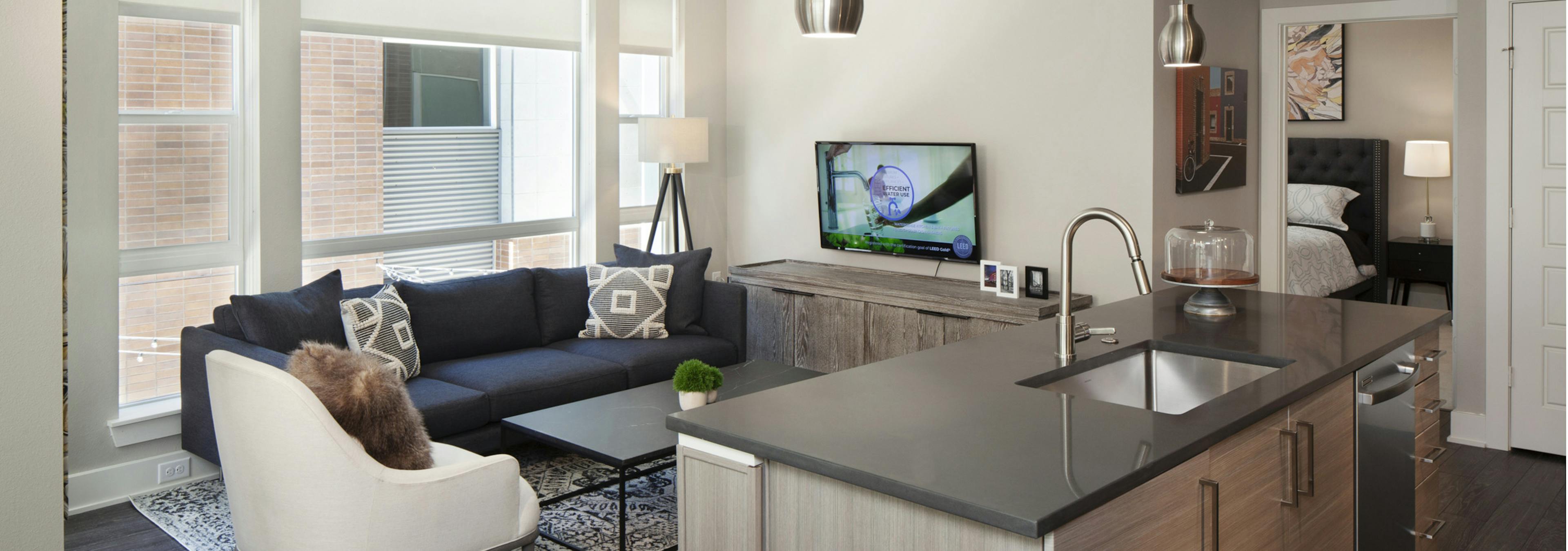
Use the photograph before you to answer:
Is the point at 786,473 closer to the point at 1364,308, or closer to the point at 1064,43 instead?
the point at 1364,308

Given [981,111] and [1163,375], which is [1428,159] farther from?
[1163,375]

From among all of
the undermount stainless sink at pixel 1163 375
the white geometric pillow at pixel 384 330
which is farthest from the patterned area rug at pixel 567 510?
the undermount stainless sink at pixel 1163 375

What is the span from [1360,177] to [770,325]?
492 cm

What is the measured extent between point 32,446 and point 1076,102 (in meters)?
→ 4.08

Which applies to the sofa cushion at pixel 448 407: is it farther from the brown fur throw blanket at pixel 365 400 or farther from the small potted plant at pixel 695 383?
the brown fur throw blanket at pixel 365 400

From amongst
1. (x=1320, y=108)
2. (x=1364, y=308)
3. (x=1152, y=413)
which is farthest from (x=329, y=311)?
(x=1320, y=108)

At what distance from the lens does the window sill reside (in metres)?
3.98

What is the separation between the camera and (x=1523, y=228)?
4.38 m

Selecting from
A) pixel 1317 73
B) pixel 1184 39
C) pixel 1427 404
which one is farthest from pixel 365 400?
pixel 1317 73

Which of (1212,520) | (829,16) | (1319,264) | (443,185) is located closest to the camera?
(1212,520)

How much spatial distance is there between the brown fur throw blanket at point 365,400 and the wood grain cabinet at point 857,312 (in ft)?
7.80

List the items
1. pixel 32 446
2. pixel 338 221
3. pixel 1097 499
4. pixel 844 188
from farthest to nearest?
pixel 844 188 < pixel 338 221 < pixel 32 446 < pixel 1097 499

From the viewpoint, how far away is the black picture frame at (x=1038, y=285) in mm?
4844

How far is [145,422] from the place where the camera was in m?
4.03
